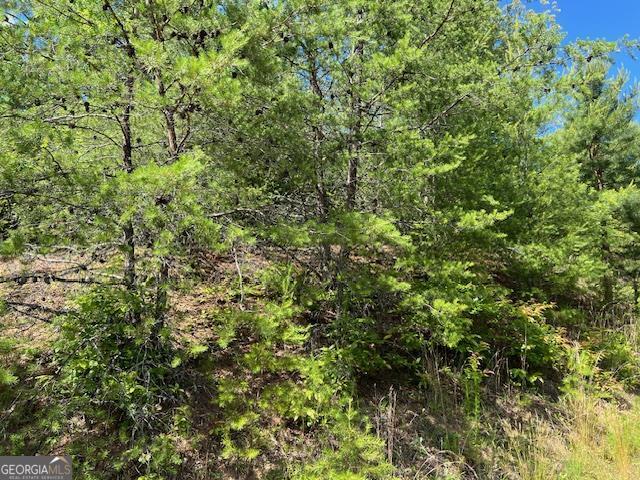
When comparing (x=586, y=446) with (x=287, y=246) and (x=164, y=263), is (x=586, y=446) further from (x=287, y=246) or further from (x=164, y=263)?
(x=164, y=263)

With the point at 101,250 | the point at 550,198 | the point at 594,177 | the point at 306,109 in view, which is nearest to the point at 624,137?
the point at 594,177

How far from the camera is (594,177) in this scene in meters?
8.96

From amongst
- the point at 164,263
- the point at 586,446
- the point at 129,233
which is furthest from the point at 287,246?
the point at 586,446

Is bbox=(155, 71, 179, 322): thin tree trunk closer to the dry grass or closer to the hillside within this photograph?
the hillside

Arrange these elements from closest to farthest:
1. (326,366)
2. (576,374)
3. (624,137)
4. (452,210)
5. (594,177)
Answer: (326,366) → (452,210) → (576,374) → (624,137) → (594,177)

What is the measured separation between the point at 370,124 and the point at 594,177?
6930mm

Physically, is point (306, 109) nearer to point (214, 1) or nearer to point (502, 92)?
point (214, 1)

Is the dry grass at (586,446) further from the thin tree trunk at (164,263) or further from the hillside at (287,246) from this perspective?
the thin tree trunk at (164,263)

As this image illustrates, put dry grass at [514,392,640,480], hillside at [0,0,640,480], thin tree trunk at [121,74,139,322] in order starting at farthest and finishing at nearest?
dry grass at [514,392,640,480] → thin tree trunk at [121,74,139,322] → hillside at [0,0,640,480]

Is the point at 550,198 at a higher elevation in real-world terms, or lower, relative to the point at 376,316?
higher

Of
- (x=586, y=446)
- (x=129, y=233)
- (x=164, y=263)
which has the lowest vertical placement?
(x=586, y=446)

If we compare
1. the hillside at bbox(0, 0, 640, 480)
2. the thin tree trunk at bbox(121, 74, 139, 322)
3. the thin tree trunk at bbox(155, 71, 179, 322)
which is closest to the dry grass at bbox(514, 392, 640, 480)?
the hillside at bbox(0, 0, 640, 480)

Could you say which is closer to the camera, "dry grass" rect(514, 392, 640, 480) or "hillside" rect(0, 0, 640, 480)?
"hillside" rect(0, 0, 640, 480)

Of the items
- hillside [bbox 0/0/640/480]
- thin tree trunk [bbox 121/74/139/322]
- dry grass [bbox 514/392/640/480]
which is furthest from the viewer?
dry grass [bbox 514/392/640/480]
